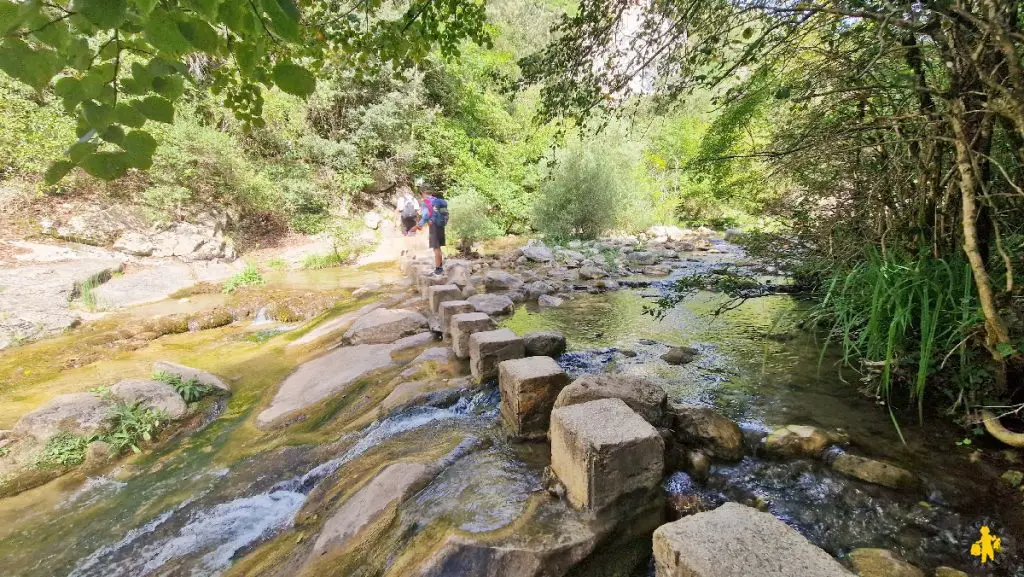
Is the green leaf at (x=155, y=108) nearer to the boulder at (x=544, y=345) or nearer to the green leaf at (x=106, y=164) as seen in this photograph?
the green leaf at (x=106, y=164)

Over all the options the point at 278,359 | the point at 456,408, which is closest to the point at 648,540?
the point at 456,408

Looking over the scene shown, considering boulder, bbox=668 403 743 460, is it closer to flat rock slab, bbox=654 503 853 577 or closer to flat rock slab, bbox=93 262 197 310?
flat rock slab, bbox=654 503 853 577

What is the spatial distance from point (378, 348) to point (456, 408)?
66.4 inches

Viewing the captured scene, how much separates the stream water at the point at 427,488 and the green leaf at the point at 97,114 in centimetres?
174

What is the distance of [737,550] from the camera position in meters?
1.26

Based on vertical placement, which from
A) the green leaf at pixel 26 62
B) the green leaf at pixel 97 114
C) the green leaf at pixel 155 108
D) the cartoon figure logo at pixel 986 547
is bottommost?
the cartoon figure logo at pixel 986 547

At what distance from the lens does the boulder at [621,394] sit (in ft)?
7.91

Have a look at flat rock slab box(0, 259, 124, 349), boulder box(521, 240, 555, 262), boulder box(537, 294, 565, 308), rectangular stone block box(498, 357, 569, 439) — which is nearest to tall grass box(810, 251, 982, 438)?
rectangular stone block box(498, 357, 569, 439)

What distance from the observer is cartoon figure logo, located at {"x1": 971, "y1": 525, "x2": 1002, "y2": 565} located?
175 centimetres

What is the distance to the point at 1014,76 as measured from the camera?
1.63 m

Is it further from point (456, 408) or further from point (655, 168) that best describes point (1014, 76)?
point (655, 168)

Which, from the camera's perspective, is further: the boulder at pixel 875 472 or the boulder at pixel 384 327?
the boulder at pixel 384 327

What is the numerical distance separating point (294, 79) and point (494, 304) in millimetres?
5043

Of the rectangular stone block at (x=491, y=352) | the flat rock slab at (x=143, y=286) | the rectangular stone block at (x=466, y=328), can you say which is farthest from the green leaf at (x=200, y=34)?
the flat rock slab at (x=143, y=286)
